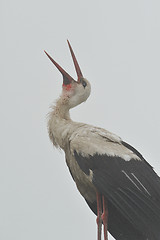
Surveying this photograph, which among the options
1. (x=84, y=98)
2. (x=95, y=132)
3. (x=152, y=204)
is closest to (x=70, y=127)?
(x=95, y=132)

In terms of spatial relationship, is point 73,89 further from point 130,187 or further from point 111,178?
point 130,187

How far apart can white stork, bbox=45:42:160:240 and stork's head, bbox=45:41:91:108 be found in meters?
0.25

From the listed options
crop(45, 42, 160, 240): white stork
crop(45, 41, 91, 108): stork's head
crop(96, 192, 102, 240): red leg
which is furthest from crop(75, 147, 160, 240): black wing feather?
crop(45, 41, 91, 108): stork's head

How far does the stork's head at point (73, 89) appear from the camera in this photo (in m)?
8.08

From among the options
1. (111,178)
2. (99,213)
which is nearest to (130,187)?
(111,178)

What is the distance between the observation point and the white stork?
670cm

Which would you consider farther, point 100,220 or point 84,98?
point 84,98

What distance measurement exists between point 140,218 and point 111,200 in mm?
413

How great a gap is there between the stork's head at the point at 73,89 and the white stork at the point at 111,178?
0.82ft

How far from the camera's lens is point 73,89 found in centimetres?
817

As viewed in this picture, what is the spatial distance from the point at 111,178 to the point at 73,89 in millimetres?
1874

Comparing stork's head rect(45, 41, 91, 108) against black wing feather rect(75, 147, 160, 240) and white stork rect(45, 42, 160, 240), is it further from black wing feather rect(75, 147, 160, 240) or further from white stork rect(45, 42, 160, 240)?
black wing feather rect(75, 147, 160, 240)

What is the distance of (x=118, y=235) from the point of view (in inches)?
299

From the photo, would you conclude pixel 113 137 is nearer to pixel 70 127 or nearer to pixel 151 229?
pixel 70 127
